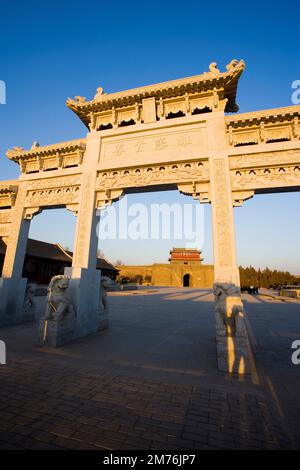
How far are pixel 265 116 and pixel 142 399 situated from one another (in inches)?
254

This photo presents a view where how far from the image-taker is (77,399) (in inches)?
108

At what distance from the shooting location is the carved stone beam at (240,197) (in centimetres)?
535

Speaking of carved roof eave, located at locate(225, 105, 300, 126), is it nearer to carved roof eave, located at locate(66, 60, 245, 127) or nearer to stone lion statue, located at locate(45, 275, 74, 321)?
carved roof eave, located at locate(66, 60, 245, 127)

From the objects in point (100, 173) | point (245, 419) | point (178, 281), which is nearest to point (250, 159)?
point (100, 173)

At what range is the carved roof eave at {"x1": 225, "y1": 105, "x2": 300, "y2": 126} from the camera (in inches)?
209

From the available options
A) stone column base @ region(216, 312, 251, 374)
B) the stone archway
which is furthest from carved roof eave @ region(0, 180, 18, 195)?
the stone archway

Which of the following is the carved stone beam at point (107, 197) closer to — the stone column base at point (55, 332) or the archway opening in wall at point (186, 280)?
the stone column base at point (55, 332)

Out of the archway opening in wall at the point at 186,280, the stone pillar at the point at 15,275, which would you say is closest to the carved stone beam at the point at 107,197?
the stone pillar at the point at 15,275

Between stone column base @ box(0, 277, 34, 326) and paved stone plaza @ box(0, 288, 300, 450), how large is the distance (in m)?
2.04

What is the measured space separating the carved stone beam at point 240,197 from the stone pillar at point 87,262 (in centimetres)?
391

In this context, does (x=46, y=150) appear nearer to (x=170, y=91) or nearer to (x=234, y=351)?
(x=170, y=91)

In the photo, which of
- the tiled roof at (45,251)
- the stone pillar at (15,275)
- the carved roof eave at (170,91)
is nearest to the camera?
the carved roof eave at (170,91)
